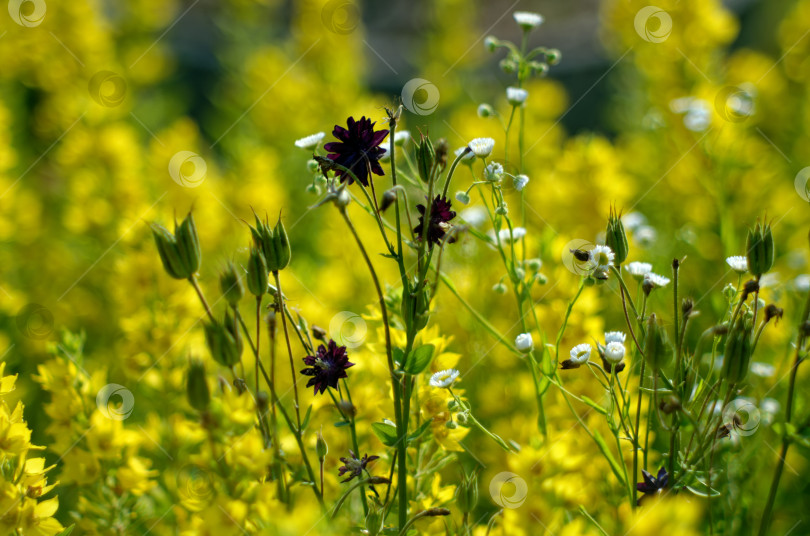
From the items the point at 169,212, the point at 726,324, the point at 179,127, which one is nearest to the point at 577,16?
the point at 179,127

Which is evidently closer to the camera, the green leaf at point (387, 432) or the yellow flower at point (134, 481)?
the green leaf at point (387, 432)

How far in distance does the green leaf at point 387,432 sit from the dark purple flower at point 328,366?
0.04 m

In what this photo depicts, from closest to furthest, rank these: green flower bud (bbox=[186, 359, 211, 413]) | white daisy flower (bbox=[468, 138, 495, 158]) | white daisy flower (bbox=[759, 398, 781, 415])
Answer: green flower bud (bbox=[186, 359, 211, 413])
white daisy flower (bbox=[468, 138, 495, 158])
white daisy flower (bbox=[759, 398, 781, 415])

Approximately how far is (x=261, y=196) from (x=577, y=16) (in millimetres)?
2798

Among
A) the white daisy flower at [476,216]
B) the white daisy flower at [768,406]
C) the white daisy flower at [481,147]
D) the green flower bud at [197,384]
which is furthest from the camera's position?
the white daisy flower at [476,216]

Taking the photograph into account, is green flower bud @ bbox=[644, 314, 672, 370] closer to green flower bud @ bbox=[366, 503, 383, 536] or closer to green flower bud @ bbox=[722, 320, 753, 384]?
green flower bud @ bbox=[722, 320, 753, 384]

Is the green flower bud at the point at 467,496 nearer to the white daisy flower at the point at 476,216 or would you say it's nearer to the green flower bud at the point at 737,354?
the green flower bud at the point at 737,354

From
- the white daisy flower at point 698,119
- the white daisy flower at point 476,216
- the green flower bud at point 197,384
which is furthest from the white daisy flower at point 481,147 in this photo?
the white daisy flower at point 698,119

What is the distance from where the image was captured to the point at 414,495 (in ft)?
1.81

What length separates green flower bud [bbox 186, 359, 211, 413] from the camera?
43cm

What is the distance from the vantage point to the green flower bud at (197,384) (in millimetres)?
430

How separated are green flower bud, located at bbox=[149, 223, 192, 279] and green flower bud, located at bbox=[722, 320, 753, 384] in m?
0.35

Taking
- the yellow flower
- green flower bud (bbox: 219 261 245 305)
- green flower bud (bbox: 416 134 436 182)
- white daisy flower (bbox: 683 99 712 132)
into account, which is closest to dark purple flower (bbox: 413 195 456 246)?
green flower bud (bbox: 416 134 436 182)

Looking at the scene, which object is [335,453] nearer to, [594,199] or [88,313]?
[594,199]
